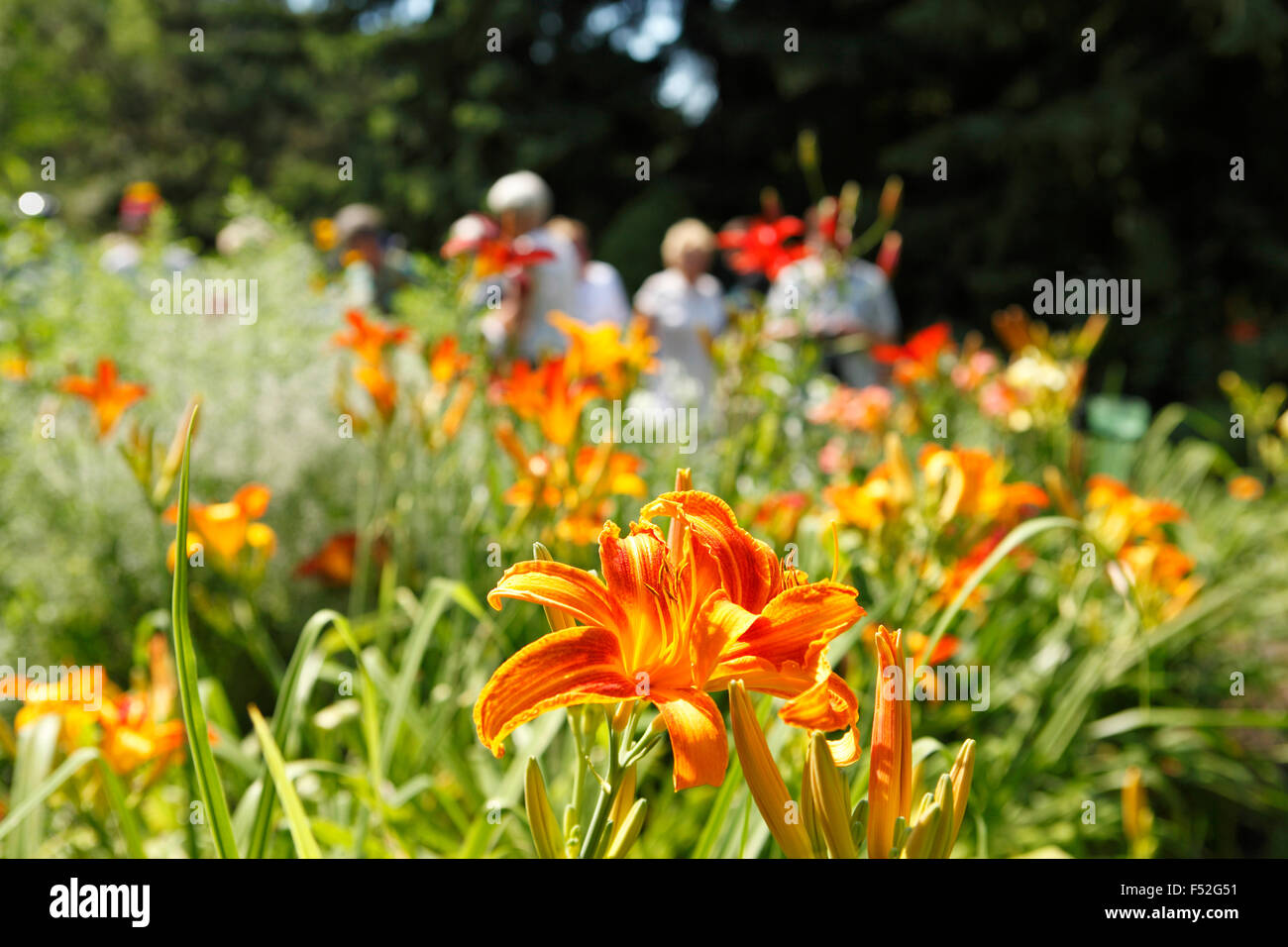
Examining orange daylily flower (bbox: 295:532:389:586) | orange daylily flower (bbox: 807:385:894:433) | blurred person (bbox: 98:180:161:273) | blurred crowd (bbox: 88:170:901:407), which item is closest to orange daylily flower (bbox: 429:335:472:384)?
blurred crowd (bbox: 88:170:901:407)

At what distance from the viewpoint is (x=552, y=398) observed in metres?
1.47

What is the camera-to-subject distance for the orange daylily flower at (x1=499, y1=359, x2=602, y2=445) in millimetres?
1445

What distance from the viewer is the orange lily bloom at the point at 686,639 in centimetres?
57

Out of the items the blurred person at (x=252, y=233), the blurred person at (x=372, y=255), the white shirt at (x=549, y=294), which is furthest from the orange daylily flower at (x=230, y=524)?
the blurred person at (x=252, y=233)

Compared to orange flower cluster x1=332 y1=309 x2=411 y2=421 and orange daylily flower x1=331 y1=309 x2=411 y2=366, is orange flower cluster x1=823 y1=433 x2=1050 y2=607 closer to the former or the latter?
orange flower cluster x1=332 y1=309 x2=411 y2=421

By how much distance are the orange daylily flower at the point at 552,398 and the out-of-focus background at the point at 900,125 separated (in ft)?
21.0

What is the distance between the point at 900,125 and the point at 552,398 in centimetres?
997

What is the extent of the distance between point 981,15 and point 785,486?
7.04 m

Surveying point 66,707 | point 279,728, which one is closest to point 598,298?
point 66,707

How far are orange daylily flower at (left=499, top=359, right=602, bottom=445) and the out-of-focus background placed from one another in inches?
251

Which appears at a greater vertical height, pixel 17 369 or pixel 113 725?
pixel 17 369

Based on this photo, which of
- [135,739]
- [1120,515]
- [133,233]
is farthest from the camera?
[133,233]

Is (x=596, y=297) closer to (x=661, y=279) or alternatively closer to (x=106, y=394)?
(x=661, y=279)
